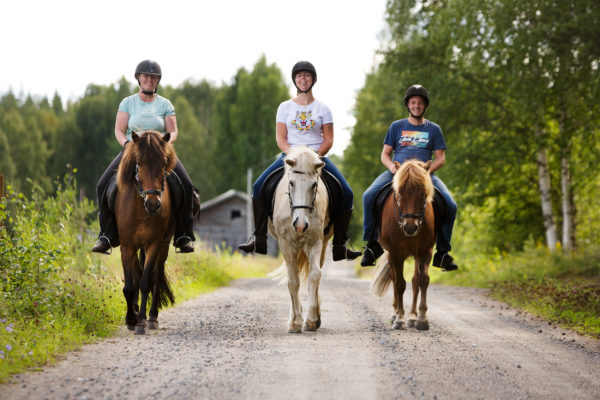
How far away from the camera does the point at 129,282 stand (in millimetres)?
8352

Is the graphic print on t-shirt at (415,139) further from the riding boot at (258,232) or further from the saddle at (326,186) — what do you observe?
the riding boot at (258,232)

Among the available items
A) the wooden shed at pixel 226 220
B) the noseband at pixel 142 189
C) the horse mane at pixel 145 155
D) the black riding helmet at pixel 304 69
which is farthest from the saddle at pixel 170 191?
the wooden shed at pixel 226 220

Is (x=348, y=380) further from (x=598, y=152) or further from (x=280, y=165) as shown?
(x=598, y=152)

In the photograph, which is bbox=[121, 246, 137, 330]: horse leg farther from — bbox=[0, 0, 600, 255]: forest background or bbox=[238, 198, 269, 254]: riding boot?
bbox=[0, 0, 600, 255]: forest background

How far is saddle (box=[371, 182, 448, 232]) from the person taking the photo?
968 centimetres

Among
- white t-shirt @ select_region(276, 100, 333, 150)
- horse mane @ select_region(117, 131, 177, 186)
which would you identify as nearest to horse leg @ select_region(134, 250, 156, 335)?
horse mane @ select_region(117, 131, 177, 186)

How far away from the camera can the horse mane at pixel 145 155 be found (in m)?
8.09

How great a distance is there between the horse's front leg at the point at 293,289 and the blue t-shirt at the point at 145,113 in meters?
2.23

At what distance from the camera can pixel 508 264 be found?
20.3 metres

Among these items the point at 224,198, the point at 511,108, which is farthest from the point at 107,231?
the point at 224,198

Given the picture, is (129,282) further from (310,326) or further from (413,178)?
(413,178)

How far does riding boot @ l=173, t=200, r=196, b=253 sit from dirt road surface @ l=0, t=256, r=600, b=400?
1.00 metres

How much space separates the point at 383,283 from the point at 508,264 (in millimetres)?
11056

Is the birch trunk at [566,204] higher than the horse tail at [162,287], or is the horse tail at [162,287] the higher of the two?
the birch trunk at [566,204]
